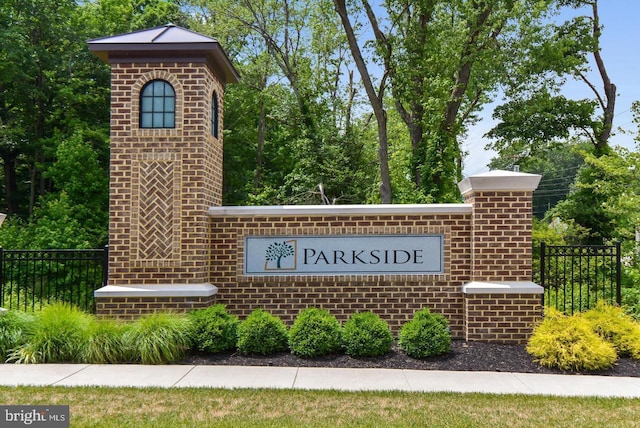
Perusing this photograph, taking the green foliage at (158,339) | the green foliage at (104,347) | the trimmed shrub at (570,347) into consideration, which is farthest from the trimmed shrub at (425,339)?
the green foliage at (104,347)

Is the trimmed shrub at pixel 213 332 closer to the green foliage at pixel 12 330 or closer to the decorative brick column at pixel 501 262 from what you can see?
the green foliage at pixel 12 330

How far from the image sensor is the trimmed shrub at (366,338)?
24.5ft

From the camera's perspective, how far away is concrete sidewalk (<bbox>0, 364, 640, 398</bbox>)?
20.5 feet

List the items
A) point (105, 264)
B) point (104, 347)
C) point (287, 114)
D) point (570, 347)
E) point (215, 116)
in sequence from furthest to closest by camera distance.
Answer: point (287, 114)
point (215, 116)
point (105, 264)
point (104, 347)
point (570, 347)

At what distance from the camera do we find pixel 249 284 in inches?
349

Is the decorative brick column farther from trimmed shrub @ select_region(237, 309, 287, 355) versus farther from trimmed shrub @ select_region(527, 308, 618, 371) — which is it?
trimmed shrub @ select_region(237, 309, 287, 355)

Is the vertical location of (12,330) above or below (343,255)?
below

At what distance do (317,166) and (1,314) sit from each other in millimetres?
15547

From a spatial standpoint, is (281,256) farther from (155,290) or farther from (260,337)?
(155,290)

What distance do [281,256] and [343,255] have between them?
3.34ft

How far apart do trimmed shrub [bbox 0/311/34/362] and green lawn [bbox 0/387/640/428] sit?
5.74 ft

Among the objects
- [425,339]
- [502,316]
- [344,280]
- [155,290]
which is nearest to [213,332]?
[155,290]

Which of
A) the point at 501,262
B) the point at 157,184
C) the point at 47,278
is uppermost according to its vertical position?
the point at 157,184

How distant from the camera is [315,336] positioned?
751cm
